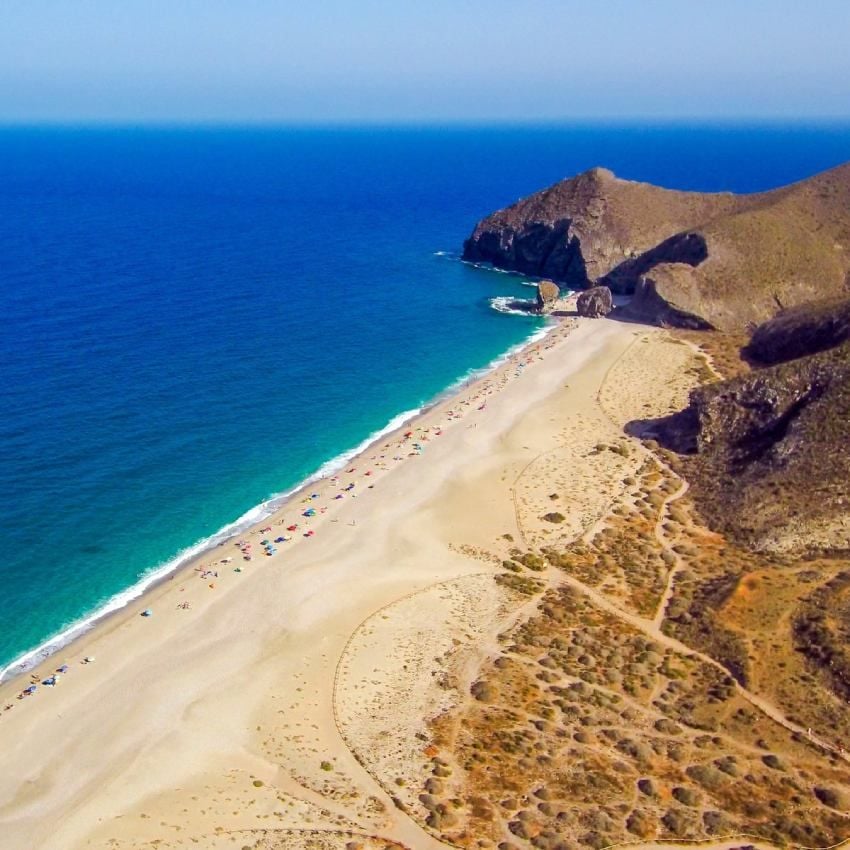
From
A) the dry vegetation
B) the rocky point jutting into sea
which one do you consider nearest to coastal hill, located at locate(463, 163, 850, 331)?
the rocky point jutting into sea

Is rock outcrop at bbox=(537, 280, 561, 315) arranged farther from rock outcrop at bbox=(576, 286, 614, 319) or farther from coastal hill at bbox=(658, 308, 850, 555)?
coastal hill at bbox=(658, 308, 850, 555)

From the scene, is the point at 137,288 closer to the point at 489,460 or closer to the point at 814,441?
the point at 489,460

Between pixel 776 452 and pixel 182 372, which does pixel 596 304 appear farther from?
pixel 776 452

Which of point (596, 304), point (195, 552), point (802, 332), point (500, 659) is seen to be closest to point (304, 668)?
point (500, 659)

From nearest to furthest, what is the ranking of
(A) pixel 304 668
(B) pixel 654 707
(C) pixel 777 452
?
(B) pixel 654 707, (A) pixel 304 668, (C) pixel 777 452

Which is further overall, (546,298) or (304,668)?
(546,298)

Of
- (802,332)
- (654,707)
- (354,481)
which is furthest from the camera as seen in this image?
(802,332)

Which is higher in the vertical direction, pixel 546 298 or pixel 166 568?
pixel 546 298
